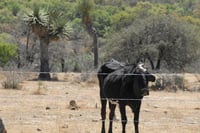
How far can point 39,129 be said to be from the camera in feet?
37.9

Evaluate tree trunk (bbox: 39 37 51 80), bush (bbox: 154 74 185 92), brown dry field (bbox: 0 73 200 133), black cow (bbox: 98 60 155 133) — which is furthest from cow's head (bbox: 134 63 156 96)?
tree trunk (bbox: 39 37 51 80)

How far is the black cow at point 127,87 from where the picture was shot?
9688 mm

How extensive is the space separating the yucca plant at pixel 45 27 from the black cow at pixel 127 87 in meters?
19.1

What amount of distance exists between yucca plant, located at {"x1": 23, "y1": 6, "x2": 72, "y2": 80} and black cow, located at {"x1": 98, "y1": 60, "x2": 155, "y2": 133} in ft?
62.5

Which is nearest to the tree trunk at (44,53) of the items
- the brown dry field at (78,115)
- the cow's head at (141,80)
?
the brown dry field at (78,115)

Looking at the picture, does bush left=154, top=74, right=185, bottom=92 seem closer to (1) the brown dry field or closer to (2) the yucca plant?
(1) the brown dry field

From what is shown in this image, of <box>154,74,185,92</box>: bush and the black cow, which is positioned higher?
the black cow

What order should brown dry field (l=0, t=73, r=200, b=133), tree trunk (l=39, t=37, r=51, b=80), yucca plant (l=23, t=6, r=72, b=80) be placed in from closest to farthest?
1. brown dry field (l=0, t=73, r=200, b=133)
2. yucca plant (l=23, t=6, r=72, b=80)
3. tree trunk (l=39, t=37, r=51, b=80)

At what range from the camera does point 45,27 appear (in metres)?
30.2

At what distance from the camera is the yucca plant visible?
30094mm

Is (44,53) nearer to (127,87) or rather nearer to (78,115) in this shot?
(78,115)

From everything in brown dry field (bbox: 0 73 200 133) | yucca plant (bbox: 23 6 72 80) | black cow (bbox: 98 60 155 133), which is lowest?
brown dry field (bbox: 0 73 200 133)

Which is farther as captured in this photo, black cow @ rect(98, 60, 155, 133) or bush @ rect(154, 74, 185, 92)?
bush @ rect(154, 74, 185, 92)

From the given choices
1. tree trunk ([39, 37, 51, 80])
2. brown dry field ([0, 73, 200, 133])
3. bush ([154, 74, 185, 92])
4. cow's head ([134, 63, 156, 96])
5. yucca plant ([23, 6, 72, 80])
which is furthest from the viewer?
tree trunk ([39, 37, 51, 80])
